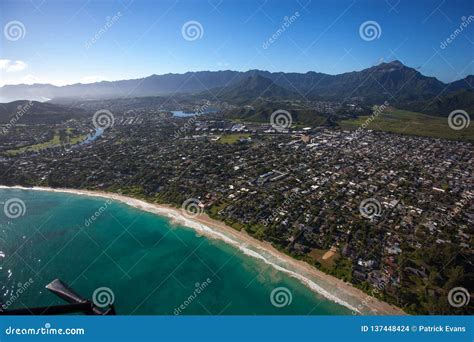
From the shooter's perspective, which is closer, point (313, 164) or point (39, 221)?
point (39, 221)

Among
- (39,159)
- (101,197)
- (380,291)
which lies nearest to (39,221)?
(101,197)

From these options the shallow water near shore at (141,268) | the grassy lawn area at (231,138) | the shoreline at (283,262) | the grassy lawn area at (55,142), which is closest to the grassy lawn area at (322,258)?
the shoreline at (283,262)

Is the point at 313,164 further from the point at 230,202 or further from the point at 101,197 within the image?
the point at 101,197

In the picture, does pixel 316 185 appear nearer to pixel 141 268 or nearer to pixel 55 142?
pixel 141 268

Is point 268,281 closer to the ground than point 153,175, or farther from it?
closer to the ground

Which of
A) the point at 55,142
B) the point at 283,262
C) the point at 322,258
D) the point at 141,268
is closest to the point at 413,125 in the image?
the point at 322,258

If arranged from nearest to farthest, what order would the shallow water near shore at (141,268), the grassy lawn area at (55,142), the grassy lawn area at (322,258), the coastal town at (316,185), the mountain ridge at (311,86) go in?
the shallow water near shore at (141,268), the coastal town at (316,185), the grassy lawn area at (322,258), the grassy lawn area at (55,142), the mountain ridge at (311,86)

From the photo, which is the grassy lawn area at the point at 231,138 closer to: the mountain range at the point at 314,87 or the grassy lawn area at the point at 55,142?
the grassy lawn area at the point at 55,142
